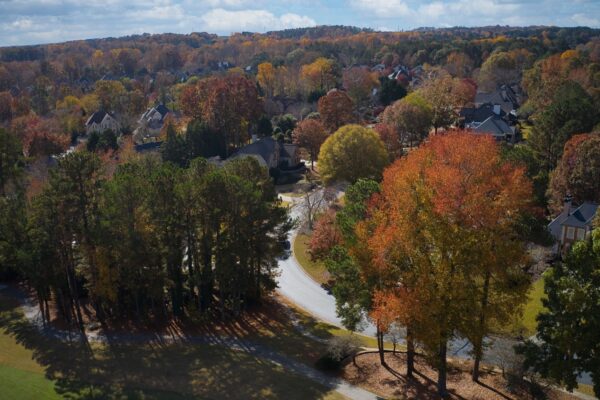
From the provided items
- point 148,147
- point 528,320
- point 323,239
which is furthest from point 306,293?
point 148,147

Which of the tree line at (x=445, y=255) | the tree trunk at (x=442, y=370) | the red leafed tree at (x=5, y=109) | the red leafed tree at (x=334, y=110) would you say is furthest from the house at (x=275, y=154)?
the red leafed tree at (x=5, y=109)

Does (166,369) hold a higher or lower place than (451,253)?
lower

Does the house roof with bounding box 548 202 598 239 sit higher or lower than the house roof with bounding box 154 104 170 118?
lower

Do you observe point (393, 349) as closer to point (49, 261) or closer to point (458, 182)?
point (458, 182)

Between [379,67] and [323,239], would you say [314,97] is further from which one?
[323,239]

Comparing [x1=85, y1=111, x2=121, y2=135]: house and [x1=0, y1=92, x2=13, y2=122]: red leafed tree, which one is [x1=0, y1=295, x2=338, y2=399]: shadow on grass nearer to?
[x1=85, y1=111, x2=121, y2=135]: house

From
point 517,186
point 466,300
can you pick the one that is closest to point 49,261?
point 466,300

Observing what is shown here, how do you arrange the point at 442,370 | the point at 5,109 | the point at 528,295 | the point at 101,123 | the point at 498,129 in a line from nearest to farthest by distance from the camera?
1. the point at 442,370
2. the point at 528,295
3. the point at 498,129
4. the point at 101,123
5. the point at 5,109

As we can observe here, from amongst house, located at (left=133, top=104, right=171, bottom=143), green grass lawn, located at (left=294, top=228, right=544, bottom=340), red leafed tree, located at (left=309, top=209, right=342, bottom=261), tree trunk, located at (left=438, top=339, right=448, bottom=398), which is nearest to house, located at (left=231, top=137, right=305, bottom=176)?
green grass lawn, located at (left=294, top=228, right=544, bottom=340)
